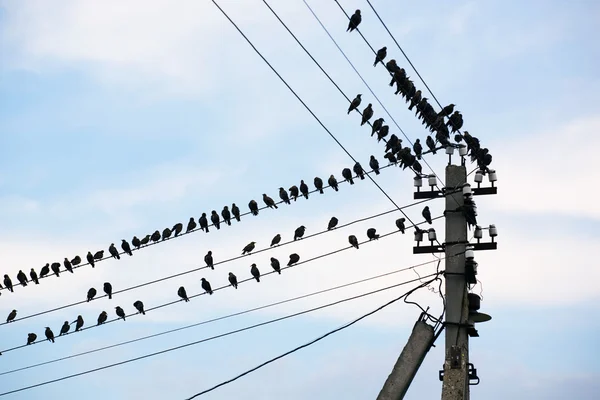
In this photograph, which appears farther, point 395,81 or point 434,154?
point 395,81

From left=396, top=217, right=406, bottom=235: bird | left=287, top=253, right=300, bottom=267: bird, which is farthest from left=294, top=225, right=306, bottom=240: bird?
left=396, top=217, right=406, bottom=235: bird

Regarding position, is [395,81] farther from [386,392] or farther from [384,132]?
[386,392]

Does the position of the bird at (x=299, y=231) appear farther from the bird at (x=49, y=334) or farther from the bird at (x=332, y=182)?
the bird at (x=49, y=334)

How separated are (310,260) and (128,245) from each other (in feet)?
42.2

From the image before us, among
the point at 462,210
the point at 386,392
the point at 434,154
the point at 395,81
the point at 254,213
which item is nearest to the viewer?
the point at 386,392

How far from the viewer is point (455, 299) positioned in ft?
47.5

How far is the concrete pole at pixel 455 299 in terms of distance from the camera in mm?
13812

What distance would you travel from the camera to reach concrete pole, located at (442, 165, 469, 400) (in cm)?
1381

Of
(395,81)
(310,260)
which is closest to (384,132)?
(395,81)

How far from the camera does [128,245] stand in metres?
28.9

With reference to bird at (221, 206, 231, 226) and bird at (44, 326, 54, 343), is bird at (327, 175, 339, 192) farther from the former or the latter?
bird at (44, 326, 54, 343)

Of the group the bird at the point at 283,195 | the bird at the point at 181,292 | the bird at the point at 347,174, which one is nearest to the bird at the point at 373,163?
the bird at the point at 347,174

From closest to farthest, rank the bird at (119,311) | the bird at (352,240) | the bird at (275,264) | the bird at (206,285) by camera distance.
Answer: the bird at (352,240), the bird at (275,264), the bird at (206,285), the bird at (119,311)

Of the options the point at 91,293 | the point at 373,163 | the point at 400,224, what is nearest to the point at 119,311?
the point at 91,293
